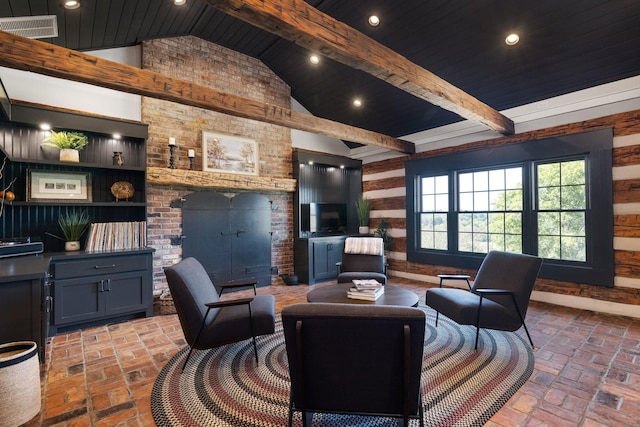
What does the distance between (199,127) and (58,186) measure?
205 cm

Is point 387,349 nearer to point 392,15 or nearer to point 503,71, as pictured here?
point 392,15

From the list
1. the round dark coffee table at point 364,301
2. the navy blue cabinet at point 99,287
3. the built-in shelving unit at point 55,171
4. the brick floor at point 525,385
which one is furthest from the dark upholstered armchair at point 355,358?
the built-in shelving unit at point 55,171

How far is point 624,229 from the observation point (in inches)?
147

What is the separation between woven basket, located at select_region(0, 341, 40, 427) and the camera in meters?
1.77

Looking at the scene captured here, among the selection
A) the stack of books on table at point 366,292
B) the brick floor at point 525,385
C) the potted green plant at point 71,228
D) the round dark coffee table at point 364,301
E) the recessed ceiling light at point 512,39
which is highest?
the recessed ceiling light at point 512,39

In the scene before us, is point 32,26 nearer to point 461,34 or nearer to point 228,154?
point 228,154

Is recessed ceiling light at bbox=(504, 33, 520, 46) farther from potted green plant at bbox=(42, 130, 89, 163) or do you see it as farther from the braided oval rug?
potted green plant at bbox=(42, 130, 89, 163)

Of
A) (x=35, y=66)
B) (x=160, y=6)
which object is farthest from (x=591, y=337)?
(x=160, y=6)

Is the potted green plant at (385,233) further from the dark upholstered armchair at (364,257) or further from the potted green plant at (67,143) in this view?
the potted green plant at (67,143)

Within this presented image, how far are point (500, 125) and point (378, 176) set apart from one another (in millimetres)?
2677

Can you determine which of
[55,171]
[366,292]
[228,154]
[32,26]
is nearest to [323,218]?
[228,154]

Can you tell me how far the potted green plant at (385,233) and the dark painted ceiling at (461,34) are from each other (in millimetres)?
2342

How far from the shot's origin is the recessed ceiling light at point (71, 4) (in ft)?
9.15

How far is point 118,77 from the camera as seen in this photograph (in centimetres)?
270
